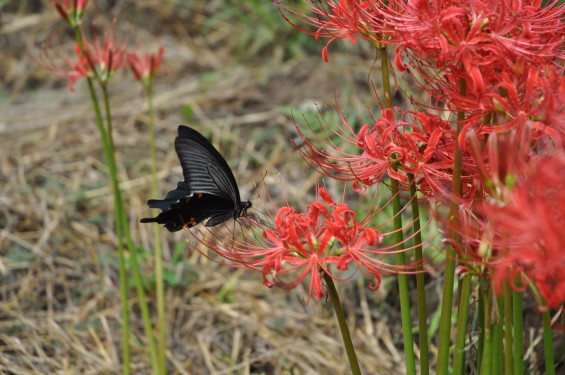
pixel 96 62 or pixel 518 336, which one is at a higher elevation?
pixel 96 62

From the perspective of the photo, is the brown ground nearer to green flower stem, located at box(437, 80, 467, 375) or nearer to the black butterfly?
the black butterfly

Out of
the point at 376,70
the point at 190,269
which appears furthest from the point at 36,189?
the point at 376,70

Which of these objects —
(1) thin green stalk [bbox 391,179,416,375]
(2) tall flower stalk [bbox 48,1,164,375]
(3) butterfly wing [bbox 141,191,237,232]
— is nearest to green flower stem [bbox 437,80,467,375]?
Answer: (1) thin green stalk [bbox 391,179,416,375]

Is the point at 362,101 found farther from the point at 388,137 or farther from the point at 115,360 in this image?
the point at 388,137

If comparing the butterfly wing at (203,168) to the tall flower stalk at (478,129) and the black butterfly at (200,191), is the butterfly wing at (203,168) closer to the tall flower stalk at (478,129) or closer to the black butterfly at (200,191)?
the black butterfly at (200,191)

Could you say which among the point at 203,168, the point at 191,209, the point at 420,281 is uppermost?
the point at 203,168

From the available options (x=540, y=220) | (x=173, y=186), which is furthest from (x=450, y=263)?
(x=173, y=186)

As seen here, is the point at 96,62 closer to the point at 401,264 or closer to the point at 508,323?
the point at 401,264
